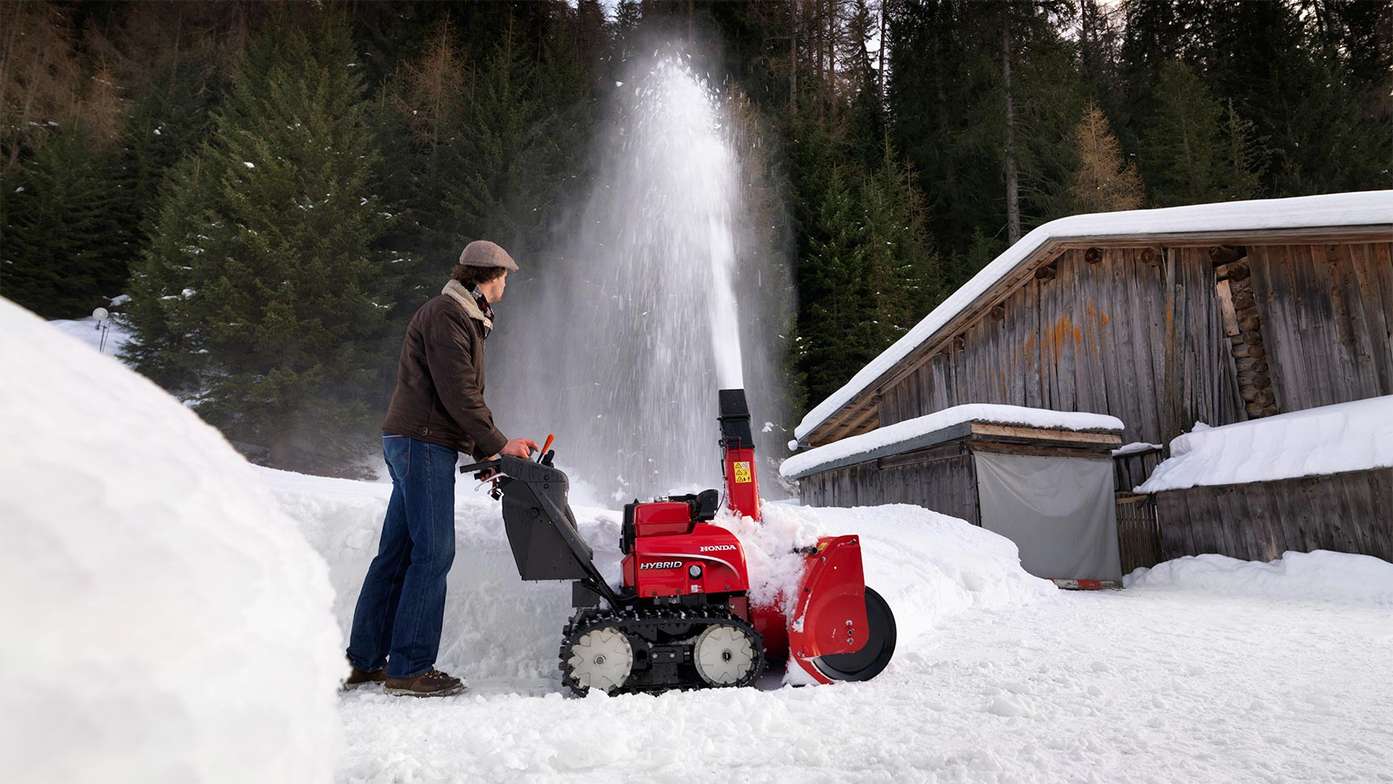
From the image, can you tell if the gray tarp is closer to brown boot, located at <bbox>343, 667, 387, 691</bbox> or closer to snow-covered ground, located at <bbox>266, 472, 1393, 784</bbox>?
snow-covered ground, located at <bbox>266, 472, 1393, 784</bbox>

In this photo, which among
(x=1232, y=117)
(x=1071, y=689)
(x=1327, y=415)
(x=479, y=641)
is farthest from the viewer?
(x=1232, y=117)

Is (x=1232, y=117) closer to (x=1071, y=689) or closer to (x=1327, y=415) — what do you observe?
(x=1327, y=415)

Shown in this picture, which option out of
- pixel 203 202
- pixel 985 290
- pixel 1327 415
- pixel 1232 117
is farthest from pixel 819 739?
pixel 1232 117

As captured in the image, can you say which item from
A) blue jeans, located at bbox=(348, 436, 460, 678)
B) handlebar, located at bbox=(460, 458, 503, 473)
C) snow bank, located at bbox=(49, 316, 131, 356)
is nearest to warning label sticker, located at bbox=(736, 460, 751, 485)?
handlebar, located at bbox=(460, 458, 503, 473)

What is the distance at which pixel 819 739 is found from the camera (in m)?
2.61

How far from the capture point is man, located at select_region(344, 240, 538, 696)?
358cm

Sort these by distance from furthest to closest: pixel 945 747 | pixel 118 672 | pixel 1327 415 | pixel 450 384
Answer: pixel 1327 415 → pixel 450 384 → pixel 945 747 → pixel 118 672

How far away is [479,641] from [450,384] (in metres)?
1.49

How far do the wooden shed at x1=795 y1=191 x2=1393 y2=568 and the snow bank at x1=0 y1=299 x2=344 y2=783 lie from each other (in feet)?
33.9

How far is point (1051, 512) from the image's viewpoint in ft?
32.9

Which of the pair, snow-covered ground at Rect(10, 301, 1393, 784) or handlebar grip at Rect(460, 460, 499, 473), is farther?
handlebar grip at Rect(460, 460, 499, 473)

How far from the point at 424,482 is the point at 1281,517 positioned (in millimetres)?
9327

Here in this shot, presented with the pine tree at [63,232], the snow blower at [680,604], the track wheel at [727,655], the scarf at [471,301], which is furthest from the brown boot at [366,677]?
the pine tree at [63,232]

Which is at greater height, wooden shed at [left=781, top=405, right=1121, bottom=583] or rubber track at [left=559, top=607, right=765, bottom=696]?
wooden shed at [left=781, top=405, right=1121, bottom=583]
